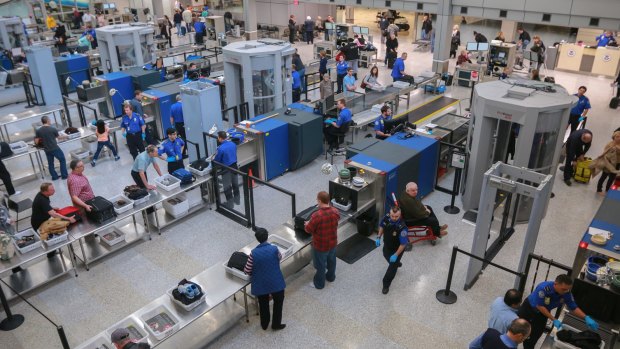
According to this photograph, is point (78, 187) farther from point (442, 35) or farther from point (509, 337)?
point (442, 35)

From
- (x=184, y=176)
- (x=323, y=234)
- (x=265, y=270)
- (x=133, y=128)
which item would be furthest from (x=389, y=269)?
(x=133, y=128)

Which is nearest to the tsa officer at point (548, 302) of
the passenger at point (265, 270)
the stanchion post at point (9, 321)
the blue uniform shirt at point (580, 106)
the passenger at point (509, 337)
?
the passenger at point (509, 337)

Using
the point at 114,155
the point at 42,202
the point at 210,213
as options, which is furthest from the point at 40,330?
the point at 114,155

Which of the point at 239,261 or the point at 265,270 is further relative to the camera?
the point at 239,261

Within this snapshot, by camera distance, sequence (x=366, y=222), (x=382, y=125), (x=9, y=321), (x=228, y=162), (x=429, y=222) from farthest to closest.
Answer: (x=382, y=125)
(x=228, y=162)
(x=366, y=222)
(x=429, y=222)
(x=9, y=321)

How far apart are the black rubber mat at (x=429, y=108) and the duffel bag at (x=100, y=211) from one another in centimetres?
844

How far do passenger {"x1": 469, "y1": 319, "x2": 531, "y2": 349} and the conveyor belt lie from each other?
8912mm

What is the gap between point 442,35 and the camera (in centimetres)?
1803

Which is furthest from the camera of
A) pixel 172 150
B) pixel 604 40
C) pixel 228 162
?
pixel 604 40

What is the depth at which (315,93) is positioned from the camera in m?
17.1

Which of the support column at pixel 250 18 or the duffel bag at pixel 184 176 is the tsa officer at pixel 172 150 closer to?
the duffel bag at pixel 184 176

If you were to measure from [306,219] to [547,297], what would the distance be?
3531mm

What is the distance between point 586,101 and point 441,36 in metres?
7.35

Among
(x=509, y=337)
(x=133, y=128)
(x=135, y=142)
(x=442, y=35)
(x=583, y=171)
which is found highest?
(x=442, y=35)
